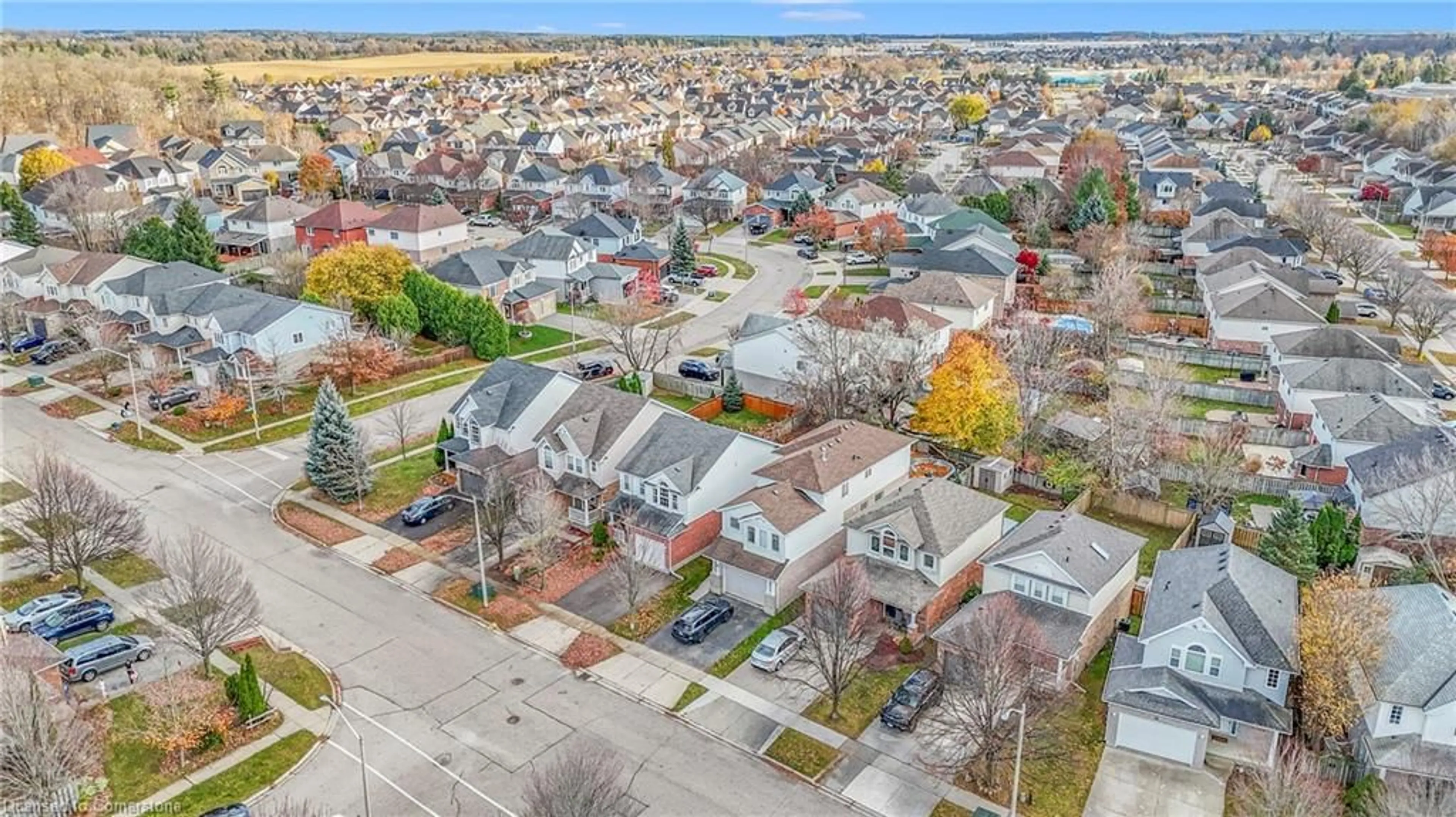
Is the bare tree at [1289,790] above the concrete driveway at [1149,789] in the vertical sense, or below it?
above

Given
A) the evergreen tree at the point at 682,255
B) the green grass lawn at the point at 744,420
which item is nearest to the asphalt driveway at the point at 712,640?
the green grass lawn at the point at 744,420

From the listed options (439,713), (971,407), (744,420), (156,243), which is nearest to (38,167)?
(156,243)

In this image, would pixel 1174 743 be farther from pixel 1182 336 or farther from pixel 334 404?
pixel 1182 336

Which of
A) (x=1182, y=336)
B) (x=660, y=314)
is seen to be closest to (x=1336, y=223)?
(x=1182, y=336)

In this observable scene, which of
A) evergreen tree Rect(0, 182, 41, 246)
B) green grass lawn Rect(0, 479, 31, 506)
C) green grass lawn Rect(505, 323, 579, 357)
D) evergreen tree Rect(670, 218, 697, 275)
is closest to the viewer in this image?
green grass lawn Rect(0, 479, 31, 506)

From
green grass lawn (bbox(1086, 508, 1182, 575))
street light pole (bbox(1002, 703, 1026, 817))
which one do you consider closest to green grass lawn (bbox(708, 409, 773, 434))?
green grass lawn (bbox(1086, 508, 1182, 575))

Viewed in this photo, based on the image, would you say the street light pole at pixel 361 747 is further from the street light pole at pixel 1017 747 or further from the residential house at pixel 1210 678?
the residential house at pixel 1210 678

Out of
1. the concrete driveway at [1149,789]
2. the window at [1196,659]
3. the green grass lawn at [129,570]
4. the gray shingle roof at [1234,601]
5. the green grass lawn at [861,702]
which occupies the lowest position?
the concrete driveway at [1149,789]

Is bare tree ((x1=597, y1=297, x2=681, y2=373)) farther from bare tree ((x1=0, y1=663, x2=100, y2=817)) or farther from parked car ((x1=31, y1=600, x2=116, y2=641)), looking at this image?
bare tree ((x1=0, y1=663, x2=100, y2=817))
